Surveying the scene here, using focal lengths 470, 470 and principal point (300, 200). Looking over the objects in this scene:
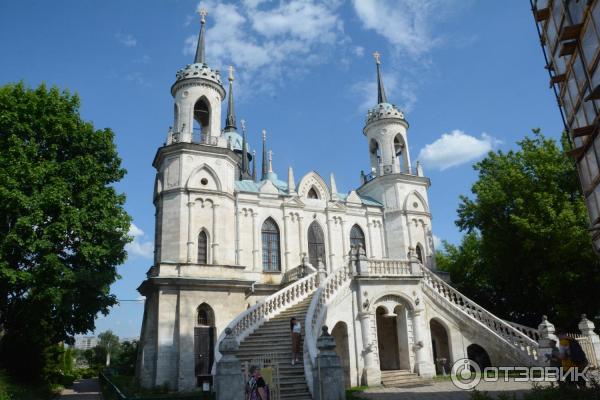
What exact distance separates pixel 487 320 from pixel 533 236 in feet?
17.2

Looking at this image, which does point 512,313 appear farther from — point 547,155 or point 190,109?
point 190,109

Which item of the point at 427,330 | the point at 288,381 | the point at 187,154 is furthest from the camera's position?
the point at 187,154

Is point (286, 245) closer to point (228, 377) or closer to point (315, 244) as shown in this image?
point (315, 244)

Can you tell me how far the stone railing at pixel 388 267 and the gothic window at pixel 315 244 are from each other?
6.53m

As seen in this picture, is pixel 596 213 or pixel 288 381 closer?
pixel 596 213

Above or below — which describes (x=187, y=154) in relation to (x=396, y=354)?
above

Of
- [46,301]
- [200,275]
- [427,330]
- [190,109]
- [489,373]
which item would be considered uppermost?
[190,109]

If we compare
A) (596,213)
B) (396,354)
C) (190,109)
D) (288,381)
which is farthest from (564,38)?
(190,109)

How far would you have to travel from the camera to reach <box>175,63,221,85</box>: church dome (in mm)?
27500

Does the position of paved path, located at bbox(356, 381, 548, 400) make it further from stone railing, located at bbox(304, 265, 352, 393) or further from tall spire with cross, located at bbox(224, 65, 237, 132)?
tall spire with cross, located at bbox(224, 65, 237, 132)

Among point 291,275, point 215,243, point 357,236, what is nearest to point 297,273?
point 291,275

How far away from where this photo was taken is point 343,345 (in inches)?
851

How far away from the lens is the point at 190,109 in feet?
88.8

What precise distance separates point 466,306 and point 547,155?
32.0 ft
